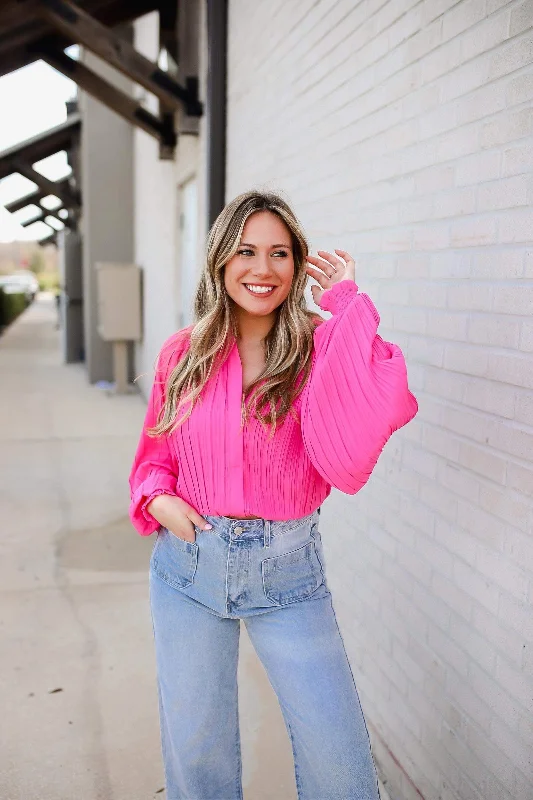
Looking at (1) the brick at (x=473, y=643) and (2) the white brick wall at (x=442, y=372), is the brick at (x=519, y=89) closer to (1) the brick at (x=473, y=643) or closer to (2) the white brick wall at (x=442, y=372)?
(2) the white brick wall at (x=442, y=372)

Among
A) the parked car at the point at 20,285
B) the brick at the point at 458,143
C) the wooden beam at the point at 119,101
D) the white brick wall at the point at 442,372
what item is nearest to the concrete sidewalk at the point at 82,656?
the white brick wall at the point at 442,372

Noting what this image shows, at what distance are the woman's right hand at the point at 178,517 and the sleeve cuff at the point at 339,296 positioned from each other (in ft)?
1.87

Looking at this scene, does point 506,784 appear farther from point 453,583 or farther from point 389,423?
point 389,423

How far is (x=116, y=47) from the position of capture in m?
5.89

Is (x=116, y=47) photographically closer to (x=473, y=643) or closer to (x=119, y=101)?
(x=119, y=101)

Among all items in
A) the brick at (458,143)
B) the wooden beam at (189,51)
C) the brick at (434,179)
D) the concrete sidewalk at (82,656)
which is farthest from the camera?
the wooden beam at (189,51)

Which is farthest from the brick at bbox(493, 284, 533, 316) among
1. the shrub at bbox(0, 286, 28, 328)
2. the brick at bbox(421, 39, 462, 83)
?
the shrub at bbox(0, 286, 28, 328)

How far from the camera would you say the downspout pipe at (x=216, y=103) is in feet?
15.9

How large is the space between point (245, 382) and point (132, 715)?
1737 mm

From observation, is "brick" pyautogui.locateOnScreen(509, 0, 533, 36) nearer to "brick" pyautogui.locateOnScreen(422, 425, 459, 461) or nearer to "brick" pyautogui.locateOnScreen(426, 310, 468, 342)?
"brick" pyautogui.locateOnScreen(426, 310, 468, 342)

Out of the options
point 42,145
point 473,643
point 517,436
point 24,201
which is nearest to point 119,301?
point 42,145

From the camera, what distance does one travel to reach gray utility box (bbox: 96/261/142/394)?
10.1m

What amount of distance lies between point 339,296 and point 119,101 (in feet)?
21.3

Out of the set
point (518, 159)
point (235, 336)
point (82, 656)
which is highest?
point (518, 159)
